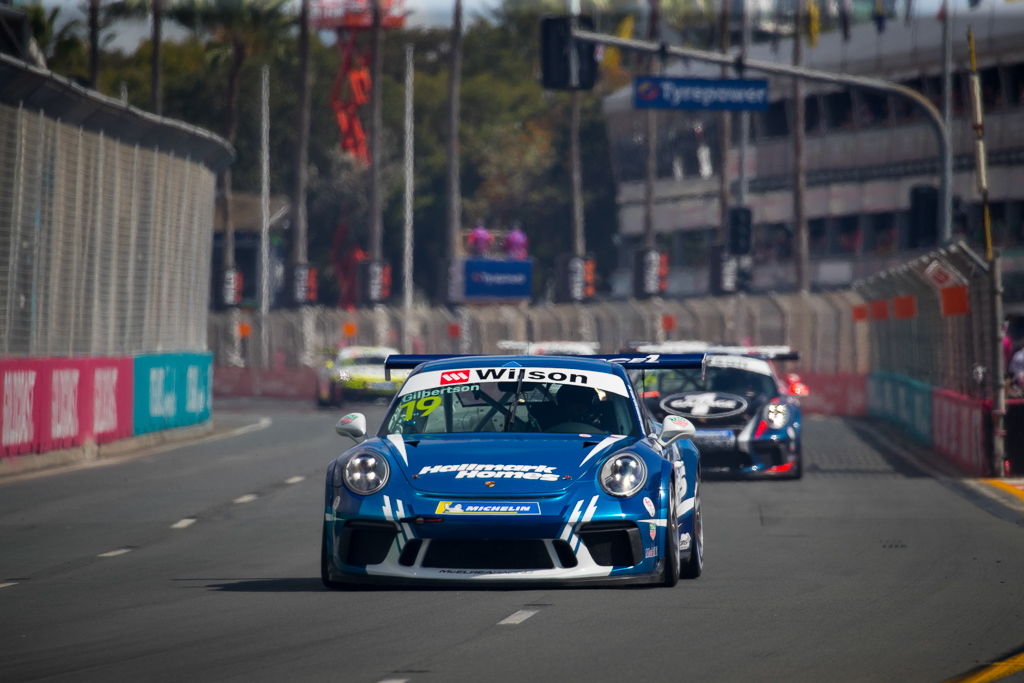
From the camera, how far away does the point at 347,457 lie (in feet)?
34.1

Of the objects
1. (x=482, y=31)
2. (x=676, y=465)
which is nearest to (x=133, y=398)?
(x=676, y=465)

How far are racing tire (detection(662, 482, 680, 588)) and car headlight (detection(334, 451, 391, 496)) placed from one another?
1.50m

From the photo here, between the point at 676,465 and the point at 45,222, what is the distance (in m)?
15.2

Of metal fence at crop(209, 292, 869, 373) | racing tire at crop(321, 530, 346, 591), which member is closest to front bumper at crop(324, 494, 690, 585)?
racing tire at crop(321, 530, 346, 591)

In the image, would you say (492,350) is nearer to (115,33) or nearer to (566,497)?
(115,33)

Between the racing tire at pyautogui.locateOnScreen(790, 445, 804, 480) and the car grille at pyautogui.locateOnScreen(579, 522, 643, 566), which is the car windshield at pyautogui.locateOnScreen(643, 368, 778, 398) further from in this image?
the car grille at pyautogui.locateOnScreen(579, 522, 643, 566)

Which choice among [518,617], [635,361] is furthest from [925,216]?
[518,617]

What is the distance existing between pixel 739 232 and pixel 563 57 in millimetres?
23940

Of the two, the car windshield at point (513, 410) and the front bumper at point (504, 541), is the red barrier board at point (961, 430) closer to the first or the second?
the car windshield at point (513, 410)

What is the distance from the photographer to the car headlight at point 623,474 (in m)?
10.0

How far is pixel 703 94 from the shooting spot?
35.3m

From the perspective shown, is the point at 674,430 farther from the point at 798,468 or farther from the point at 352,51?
the point at 352,51

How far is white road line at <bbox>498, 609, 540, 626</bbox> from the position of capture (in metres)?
9.26

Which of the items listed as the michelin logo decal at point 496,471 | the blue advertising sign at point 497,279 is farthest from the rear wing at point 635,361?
the blue advertising sign at point 497,279
